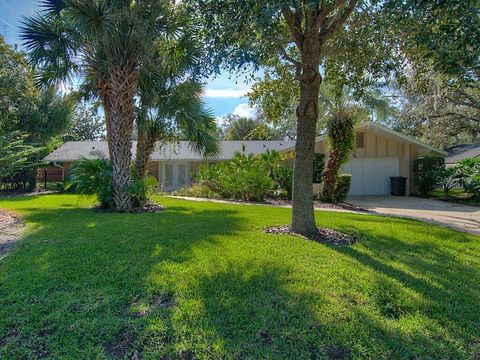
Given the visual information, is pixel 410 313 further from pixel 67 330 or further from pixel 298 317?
pixel 67 330

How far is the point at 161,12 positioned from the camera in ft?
30.2

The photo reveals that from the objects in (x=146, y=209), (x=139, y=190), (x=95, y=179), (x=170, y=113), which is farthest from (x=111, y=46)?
(x=146, y=209)

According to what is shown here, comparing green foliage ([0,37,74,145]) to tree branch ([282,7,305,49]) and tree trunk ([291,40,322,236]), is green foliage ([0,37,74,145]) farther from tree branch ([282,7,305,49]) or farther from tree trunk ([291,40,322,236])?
tree trunk ([291,40,322,236])

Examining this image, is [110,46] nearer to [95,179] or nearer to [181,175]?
[95,179]

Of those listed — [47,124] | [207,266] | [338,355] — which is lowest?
[338,355]

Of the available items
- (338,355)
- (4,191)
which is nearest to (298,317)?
(338,355)

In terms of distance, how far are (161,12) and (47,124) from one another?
16.5m

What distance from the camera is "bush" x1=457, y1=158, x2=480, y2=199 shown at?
1559 cm

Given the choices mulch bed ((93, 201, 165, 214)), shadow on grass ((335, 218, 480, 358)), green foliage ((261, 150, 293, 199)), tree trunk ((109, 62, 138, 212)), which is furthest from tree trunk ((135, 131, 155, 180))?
shadow on grass ((335, 218, 480, 358))

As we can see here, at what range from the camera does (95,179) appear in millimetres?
10742

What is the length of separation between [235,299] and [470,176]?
16072 mm

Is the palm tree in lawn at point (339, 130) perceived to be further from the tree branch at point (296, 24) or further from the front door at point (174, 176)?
the front door at point (174, 176)

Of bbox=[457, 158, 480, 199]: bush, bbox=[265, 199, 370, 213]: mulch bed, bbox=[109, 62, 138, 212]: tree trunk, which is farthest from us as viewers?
bbox=[457, 158, 480, 199]: bush

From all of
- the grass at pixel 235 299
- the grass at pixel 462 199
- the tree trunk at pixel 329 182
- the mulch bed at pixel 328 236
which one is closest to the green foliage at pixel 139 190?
the grass at pixel 235 299
